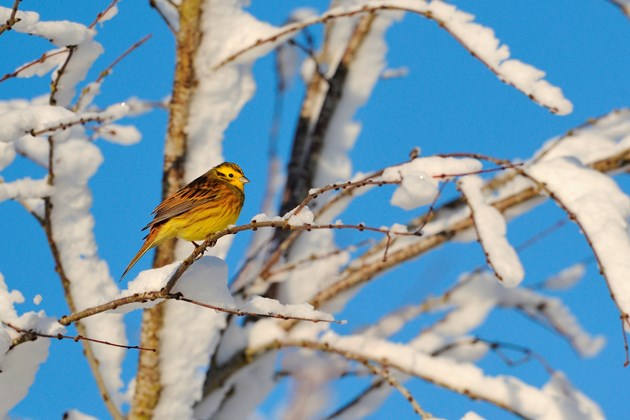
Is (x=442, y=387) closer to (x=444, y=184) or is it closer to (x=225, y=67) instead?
(x=444, y=184)

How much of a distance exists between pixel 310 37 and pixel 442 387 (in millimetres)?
3076

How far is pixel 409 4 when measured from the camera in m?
4.18

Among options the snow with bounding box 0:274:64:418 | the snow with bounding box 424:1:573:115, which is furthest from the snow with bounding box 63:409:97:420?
the snow with bounding box 424:1:573:115

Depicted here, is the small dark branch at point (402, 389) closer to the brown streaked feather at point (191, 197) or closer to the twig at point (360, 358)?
the twig at point (360, 358)

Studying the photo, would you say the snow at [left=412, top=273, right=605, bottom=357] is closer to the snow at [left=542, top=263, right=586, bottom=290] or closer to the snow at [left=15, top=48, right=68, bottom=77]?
the snow at [left=542, top=263, right=586, bottom=290]

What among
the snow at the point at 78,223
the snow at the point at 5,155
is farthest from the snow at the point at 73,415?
the snow at the point at 5,155

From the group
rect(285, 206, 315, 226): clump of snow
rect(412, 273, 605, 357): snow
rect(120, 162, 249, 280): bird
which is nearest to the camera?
rect(285, 206, 315, 226): clump of snow

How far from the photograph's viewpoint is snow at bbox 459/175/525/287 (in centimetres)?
323

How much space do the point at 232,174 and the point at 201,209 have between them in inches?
10.6

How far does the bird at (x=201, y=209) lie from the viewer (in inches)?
128

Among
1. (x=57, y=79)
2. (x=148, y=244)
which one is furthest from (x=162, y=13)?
(x=148, y=244)

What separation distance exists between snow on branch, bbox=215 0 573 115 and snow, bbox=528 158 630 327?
1.67 ft

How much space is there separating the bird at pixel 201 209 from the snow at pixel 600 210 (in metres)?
1.42

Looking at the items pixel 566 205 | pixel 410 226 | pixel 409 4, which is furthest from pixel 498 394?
pixel 409 4
